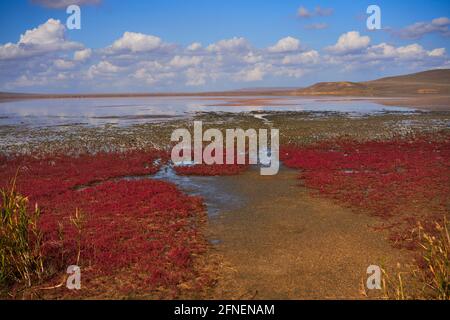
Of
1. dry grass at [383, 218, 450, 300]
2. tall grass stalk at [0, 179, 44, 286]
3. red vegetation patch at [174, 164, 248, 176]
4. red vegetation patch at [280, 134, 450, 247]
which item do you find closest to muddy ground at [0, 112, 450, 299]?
dry grass at [383, 218, 450, 300]

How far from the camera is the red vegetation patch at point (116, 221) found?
33.2ft

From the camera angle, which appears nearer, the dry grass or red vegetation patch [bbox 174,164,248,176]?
the dry grass

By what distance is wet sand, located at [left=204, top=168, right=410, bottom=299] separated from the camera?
8.97 meters

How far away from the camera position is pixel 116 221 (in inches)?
547

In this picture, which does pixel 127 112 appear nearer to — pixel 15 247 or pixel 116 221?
pixel 116 221

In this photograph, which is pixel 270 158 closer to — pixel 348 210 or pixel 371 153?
pixel 371 153

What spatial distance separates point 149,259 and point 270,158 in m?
16.8

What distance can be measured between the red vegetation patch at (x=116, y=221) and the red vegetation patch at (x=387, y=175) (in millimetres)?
6681

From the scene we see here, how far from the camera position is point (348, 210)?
14.9 metres

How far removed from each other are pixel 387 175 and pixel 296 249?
11.2 meters

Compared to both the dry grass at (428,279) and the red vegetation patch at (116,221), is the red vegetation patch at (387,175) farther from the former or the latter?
the red vegetation patch at (116,221)

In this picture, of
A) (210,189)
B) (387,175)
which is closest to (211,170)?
(210,189)

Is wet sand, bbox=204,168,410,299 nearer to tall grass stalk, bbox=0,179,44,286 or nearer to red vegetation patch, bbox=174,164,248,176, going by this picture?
tall grass stalk, bbox=0,179,44,286

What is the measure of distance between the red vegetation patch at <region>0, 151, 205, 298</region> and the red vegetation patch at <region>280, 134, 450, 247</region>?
6681 mm
